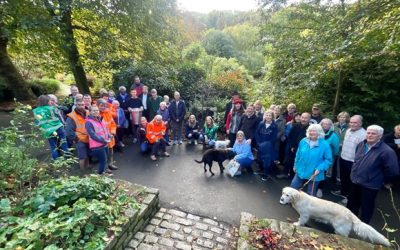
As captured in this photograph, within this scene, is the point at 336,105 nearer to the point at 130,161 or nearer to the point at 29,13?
the point at 130,161

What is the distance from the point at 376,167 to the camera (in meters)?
4.02

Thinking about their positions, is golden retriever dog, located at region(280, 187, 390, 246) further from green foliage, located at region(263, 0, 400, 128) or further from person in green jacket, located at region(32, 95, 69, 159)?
person in green jacket, located at region(32, 95, 69, 159)

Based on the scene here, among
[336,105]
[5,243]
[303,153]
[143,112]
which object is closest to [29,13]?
[143,112]

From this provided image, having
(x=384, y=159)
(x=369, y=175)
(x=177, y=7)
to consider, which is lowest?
(x=369, y=175)

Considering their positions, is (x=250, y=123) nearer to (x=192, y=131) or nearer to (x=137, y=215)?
(x=192, y=131)

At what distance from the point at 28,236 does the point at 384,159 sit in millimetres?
5433

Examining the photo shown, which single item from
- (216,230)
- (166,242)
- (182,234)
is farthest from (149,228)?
(216,230)

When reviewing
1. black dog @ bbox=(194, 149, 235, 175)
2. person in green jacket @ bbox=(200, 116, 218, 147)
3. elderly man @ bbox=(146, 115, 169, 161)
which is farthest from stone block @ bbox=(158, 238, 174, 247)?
person in green jacket @ bbox=(200, 116, 218, 147)

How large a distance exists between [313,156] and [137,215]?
11.8ft

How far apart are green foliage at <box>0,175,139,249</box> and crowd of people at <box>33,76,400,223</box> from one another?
1.02m

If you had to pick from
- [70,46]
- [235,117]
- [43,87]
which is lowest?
[235,117]

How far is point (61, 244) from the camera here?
3104 mm

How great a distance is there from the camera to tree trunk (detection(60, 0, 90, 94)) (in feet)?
29.8

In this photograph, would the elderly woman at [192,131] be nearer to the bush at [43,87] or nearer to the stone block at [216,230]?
the stone block at [216,230]
